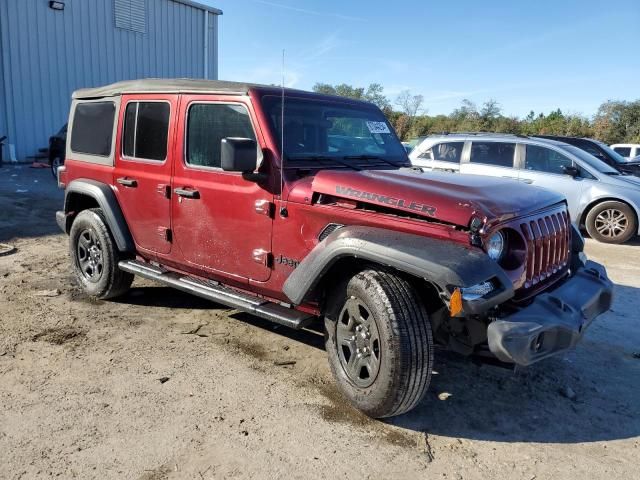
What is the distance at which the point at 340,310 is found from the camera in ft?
10.9

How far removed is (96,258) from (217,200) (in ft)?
6.04

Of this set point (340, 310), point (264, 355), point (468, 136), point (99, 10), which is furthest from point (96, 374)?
point (99, 10)

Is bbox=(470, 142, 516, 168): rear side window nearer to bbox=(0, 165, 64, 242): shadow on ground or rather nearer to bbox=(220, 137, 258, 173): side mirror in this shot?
bbox=(220, 137, 258, 173): side mirror

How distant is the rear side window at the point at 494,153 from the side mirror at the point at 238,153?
6.69 meters

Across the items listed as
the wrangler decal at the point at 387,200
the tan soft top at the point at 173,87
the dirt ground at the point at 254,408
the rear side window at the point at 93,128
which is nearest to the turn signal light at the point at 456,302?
the wrangler decal at the point at 387,200

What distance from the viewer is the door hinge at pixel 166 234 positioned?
170 inches

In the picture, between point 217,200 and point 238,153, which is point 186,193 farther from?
point 238,153

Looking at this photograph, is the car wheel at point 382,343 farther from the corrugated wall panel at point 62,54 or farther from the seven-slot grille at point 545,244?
the corrugated wall panel at point 62,54

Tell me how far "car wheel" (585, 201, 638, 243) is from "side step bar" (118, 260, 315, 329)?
7006mm

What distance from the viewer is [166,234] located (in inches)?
171

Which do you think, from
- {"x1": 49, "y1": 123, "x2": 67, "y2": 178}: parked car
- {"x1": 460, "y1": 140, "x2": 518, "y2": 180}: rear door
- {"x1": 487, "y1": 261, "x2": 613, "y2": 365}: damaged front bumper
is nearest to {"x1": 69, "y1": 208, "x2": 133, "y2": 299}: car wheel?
{"x1": 487, "y1": 261, "x2": 613, "y2": 365}: damaged front bumper

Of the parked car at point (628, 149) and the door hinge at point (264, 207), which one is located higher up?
the parked car at point (628, 149)

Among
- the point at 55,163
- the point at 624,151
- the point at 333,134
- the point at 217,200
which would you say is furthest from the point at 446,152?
the point at 624,151

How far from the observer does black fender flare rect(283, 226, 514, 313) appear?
2.68 m
